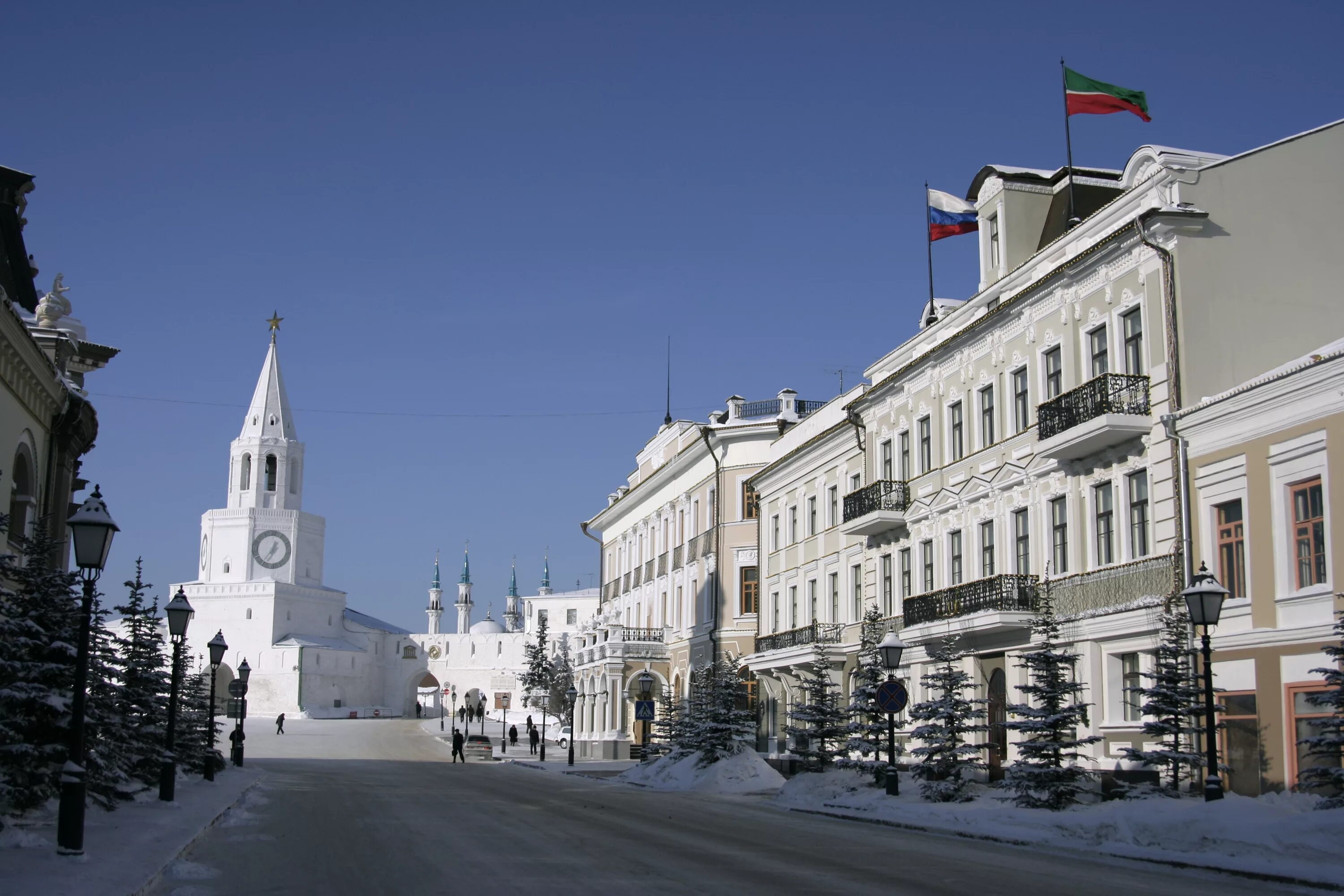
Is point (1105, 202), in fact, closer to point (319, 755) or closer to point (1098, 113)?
point (1098, 113)

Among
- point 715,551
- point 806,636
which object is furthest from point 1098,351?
point 715,551

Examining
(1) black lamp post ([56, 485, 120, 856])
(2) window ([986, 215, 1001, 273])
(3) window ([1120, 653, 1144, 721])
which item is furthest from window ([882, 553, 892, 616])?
(1) black lamp post ([56, 485, 120, 856])

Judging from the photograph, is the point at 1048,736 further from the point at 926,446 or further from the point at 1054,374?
the point at 926,446

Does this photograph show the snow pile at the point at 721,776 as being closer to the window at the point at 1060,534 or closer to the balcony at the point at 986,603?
the balcony at the point at 986,603

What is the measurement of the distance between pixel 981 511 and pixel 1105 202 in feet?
26.2

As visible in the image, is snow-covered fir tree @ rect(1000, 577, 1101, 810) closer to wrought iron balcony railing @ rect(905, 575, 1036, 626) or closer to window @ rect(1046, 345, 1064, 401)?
wrought iron balcony railing @ rect(905, 575, 1036, 626)

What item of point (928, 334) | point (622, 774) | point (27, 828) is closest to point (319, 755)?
point (622, 774)

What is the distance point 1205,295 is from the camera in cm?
2497

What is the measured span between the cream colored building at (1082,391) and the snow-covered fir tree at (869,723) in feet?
4.23

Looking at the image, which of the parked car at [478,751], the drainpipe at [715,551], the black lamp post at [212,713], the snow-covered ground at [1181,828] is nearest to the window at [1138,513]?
the snow-covered ground at [1181,828]

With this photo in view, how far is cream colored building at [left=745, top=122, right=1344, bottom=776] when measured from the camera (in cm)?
2508

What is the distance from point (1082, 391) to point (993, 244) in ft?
26.0

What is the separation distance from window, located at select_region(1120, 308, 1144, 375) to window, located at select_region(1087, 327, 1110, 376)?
593mm

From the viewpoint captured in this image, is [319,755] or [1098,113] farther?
[319,755]
